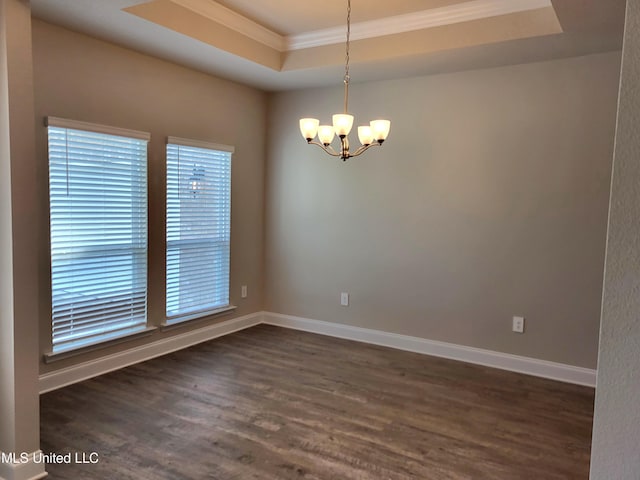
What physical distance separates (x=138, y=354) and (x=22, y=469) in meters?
1.71

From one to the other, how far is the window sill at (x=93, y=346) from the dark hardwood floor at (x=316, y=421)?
0.23 meters

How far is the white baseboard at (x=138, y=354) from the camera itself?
3.33m

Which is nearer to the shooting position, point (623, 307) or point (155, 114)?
point (623, 307)

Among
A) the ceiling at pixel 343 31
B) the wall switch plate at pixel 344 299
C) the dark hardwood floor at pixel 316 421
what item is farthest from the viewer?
the wall switch plate at pixel 344 299

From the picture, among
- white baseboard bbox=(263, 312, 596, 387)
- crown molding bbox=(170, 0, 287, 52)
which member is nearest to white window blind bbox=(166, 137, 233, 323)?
white baseboard bbox=(263, 312, 596, 387)

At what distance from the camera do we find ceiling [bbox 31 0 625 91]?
9.78 feet

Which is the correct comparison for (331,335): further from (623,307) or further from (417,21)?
(623,307)

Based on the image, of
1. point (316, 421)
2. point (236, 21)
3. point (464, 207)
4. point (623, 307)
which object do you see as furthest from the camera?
point (464, 207)

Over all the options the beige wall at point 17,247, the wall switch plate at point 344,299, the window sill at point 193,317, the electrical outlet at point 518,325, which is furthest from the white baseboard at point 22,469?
the electrical outlet at point 518,325

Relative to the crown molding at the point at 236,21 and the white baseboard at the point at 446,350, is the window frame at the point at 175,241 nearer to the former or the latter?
the white baseboard at the point at 446,350

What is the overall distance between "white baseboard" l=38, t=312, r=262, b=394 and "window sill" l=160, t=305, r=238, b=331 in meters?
0.11

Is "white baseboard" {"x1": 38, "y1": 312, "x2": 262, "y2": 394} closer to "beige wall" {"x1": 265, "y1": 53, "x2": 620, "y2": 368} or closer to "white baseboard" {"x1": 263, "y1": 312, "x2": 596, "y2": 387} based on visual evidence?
"white baseboard" {"x1": 263, "y1": 312, "x2": 596, "y2": 387}

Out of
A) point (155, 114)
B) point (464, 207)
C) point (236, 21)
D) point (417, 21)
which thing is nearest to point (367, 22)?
point (417, 21)

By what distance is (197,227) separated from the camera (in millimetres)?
4391
